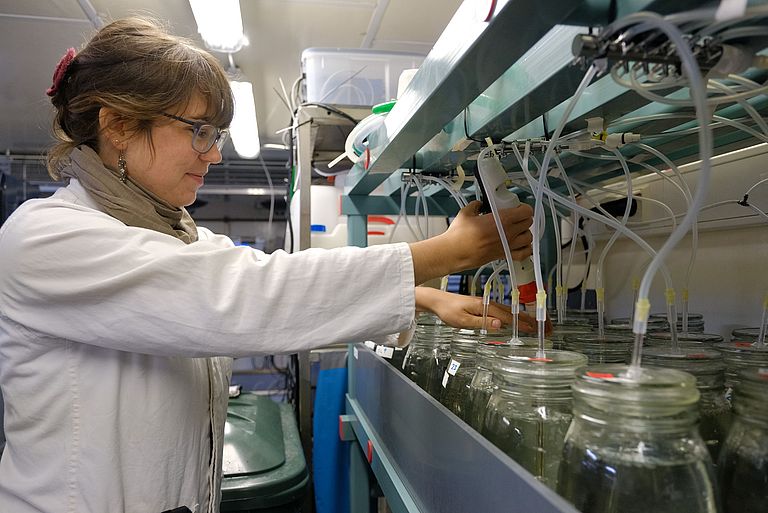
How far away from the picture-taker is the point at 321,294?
0.79 metres

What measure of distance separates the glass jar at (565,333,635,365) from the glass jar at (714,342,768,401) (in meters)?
0.13

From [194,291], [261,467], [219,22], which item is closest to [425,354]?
[194,291]

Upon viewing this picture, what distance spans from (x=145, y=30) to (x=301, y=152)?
1021mm

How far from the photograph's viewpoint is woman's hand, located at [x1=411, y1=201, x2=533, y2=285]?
0.83m

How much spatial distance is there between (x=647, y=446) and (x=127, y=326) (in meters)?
0.67

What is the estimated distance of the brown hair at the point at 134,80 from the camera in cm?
94

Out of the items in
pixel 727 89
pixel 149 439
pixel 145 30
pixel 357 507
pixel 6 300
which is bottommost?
pixel 357 507

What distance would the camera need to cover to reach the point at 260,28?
290 cm

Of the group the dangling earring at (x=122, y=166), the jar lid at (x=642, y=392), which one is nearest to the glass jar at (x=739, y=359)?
the jar lid at (x=642, y=392)

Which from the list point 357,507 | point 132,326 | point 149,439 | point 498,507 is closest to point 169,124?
point 132,326

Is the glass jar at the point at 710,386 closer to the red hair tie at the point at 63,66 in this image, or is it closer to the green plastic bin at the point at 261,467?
the red hair tie at the point at 63,66

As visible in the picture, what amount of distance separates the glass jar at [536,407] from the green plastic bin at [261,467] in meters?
1.16

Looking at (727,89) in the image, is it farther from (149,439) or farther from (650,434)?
(149,439)

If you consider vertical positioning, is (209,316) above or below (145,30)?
below
